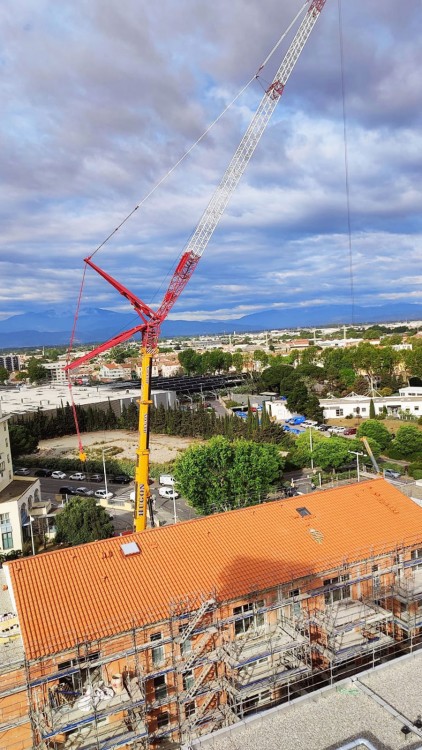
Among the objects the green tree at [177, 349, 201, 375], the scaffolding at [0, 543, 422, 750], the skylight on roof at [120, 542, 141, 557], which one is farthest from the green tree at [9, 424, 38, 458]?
the green tree at [177, 349, 201, 375]

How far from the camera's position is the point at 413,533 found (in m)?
17.9

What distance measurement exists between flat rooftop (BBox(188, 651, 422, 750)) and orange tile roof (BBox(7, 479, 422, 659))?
3.81 meters

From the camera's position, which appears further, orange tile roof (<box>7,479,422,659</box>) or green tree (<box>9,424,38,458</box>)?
green tree (<box>9,424,38,458</box>)

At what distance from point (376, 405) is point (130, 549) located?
51.2 metres

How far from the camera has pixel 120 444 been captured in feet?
180

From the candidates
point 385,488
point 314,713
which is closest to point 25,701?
point 314,713

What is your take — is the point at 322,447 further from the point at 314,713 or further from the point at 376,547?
the point at 314,713

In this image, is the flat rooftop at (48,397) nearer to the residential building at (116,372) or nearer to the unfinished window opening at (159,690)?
the residential building at (116,372)

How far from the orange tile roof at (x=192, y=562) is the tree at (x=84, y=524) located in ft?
31.8

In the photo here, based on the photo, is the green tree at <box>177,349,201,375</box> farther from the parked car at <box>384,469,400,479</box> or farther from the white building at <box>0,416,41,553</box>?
the white building at <box>0,416,41,553</box>

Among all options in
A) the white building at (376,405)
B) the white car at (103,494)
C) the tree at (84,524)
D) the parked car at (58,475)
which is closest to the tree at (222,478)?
the tree at (84,524)

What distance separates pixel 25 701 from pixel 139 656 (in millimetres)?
3023

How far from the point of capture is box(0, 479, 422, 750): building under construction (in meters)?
12.1

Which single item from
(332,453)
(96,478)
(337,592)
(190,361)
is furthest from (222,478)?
(190,361)
